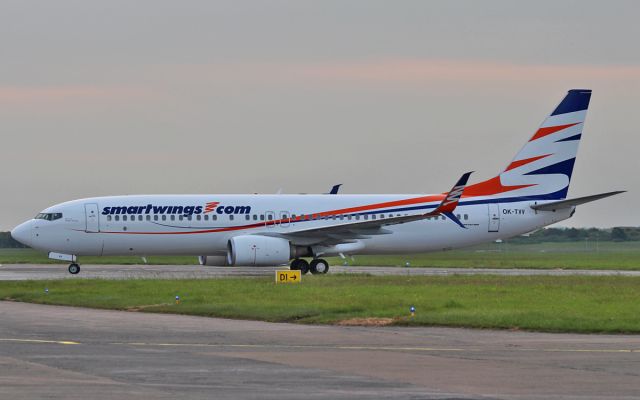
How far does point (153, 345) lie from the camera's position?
20.5m

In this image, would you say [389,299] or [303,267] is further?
[303,267]

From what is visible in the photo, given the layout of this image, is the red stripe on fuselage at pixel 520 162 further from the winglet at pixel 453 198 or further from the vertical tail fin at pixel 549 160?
the winglet at pixel 453 198

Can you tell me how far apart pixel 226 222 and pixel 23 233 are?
8705 millimetres

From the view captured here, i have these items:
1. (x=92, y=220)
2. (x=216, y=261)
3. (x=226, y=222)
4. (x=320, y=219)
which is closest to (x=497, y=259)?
(x=320, y=219)

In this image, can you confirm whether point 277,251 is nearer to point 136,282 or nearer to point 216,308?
point 136,282

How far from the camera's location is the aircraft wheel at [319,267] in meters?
49.7

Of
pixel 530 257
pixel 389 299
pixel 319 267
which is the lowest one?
pixel 389 299

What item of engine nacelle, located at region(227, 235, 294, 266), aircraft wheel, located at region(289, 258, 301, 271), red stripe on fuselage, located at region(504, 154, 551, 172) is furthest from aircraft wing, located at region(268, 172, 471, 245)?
red stripe on fuselage, located at region(504, 154, 551, 172)

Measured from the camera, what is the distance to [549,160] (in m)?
52.8

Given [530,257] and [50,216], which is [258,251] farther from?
[530,257]

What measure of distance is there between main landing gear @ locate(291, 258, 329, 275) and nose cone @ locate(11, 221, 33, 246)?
1121 cm

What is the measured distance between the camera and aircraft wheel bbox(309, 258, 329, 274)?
49.7m

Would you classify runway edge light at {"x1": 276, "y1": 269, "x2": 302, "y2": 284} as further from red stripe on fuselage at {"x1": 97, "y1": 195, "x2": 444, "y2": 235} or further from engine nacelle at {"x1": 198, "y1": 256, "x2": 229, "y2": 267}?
engine nacelle at {"x1": 198, "y1": 256, "x2": 229, "y2": 267}

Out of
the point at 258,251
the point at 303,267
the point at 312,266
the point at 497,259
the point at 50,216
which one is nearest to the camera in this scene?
the point at 258,251
